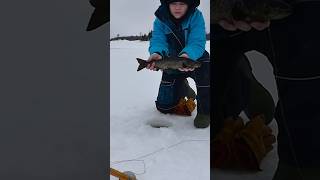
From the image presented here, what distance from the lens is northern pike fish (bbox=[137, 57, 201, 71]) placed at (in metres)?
1.72

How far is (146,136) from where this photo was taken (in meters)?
1.75

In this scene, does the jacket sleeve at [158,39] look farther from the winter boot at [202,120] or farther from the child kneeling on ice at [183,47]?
the winter boot at [202,120]

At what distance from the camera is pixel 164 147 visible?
68.4 inches

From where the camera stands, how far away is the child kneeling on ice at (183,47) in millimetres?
1715

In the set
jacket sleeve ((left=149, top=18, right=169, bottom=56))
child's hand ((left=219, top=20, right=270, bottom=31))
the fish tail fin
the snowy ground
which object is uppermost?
child's hand ((left=219, top=20, right=270, bottom=31))

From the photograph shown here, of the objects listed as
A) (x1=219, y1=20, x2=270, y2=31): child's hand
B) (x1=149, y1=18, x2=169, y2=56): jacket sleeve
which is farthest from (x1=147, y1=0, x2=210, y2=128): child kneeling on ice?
(x1=219, y1=20, x2=270, y2=31): child's hand

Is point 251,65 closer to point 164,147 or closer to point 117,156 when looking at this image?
point 164,147

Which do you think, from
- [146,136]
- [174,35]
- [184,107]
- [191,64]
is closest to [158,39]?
[174,35]

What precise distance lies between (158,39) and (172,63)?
118 mm

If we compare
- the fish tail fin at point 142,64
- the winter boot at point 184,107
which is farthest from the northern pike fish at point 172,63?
the winter boot at point 184,107

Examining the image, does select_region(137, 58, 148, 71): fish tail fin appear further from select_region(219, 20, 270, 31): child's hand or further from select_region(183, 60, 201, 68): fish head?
select_region(219, 20, 270, 31): child's hand
